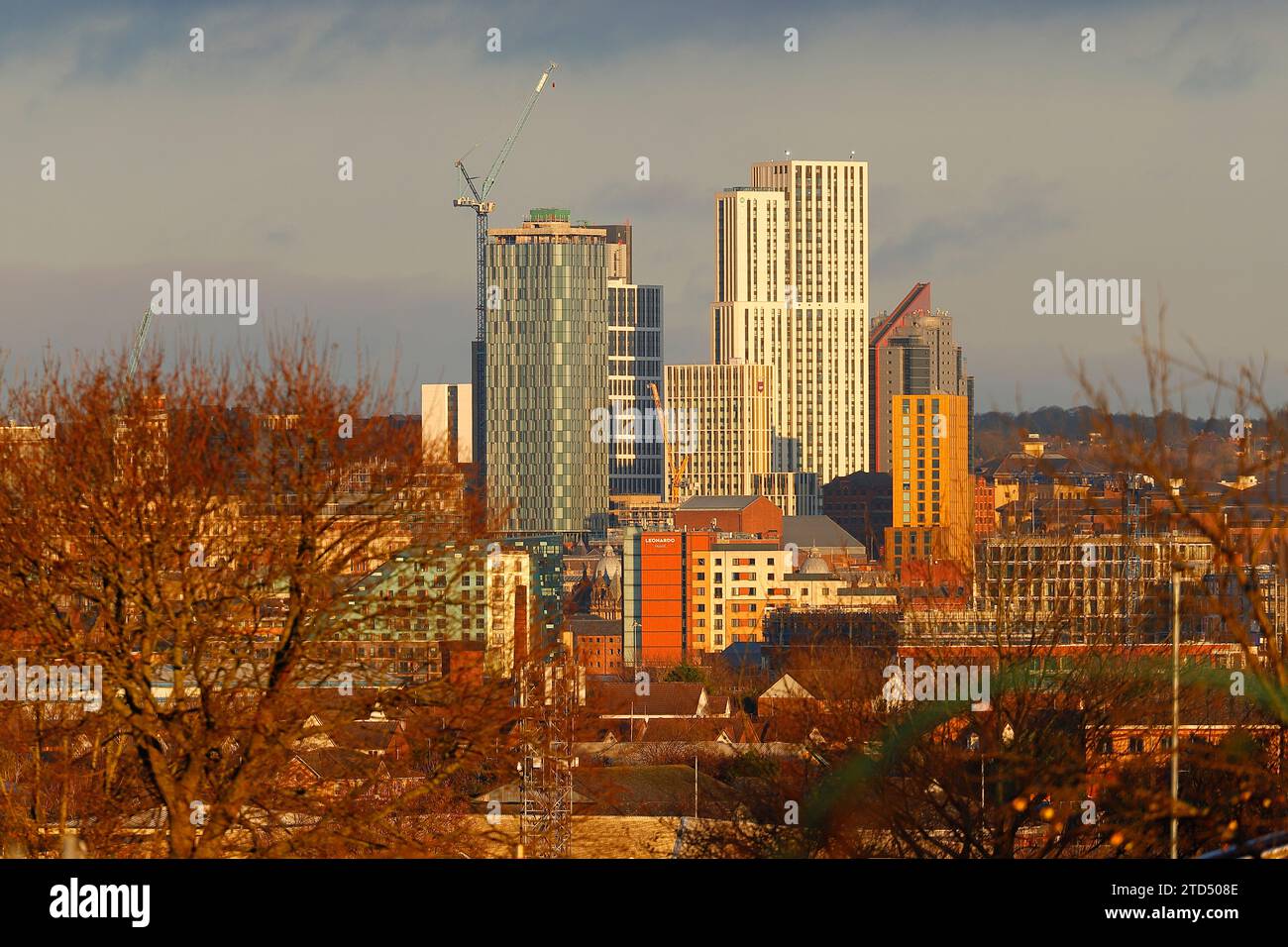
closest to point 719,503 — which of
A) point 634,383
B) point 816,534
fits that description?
point 816,534

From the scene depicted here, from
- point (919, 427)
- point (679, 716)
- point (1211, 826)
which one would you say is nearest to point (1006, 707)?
point (1211, 826)

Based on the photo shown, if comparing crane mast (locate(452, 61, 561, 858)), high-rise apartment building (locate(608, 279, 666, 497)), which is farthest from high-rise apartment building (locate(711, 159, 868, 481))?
crane mast (locate(452, 61, 561, 858))

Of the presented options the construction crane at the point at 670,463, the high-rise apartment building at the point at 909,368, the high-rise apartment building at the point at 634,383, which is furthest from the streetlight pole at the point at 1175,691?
the high-rise apartment building at the point at 909,368

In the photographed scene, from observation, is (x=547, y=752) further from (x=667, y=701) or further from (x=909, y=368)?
(x=909, y=368)

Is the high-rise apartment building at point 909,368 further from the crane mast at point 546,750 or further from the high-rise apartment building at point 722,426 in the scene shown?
the crane mast at point 546,750

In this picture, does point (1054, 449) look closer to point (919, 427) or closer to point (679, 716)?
point (679, 716)

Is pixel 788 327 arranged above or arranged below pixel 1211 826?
above
